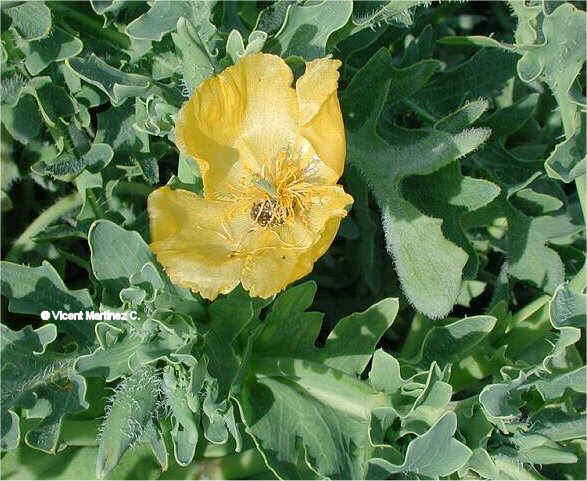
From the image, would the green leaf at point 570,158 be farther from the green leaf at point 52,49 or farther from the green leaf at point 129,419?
the green leaf at point 52,49

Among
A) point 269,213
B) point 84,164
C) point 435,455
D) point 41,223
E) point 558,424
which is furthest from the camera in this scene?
point 41,223

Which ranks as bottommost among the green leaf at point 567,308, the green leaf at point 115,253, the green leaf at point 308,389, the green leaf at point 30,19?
the green leaf at point 308,389

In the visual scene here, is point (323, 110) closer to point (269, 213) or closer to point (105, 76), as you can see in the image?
point (269, 213)

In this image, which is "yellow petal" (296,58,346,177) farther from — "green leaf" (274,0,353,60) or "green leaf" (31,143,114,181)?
Result: "green leaf" (31,143,114,181)

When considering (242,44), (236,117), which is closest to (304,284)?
(236,117)

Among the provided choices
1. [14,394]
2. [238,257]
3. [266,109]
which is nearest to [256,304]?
[238,257]

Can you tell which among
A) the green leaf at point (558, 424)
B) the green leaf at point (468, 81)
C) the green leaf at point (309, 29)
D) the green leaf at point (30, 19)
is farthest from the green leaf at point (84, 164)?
the green leaf at point (558, 424)

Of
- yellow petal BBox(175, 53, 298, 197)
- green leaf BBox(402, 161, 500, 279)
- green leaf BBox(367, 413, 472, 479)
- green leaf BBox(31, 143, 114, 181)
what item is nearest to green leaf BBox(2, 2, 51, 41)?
green leaf BBox(31, 143, 114, 181)
